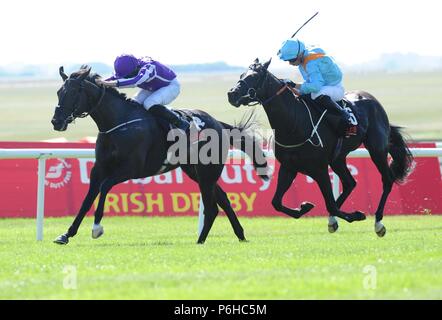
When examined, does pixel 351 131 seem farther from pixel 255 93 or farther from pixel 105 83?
pixel 105 83

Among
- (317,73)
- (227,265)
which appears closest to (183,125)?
(317,73)

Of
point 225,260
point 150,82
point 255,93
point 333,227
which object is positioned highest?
point 255,93

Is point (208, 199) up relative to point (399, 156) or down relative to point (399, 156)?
down

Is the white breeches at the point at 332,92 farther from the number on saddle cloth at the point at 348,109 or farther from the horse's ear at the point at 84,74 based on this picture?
the horse's ear at the point at 84,74

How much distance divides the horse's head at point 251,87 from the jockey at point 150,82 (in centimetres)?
69

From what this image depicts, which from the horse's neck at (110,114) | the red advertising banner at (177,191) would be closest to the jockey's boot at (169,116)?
the horse's neck at (110,114)

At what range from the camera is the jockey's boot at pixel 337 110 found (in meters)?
11.2

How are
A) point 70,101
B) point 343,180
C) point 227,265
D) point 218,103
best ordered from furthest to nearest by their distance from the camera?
point 218,103
point 343,180
point 70,101
point 227,265

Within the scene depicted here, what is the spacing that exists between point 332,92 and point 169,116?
1695 mm

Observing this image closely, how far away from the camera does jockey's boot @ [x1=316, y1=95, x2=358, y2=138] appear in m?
11.2

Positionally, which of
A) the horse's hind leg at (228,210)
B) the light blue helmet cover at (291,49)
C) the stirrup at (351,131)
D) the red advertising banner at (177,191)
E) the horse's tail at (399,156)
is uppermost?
the light blue helmet cover at (291,49)

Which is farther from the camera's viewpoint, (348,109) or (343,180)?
(343,180)

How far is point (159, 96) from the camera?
11.0 metres
